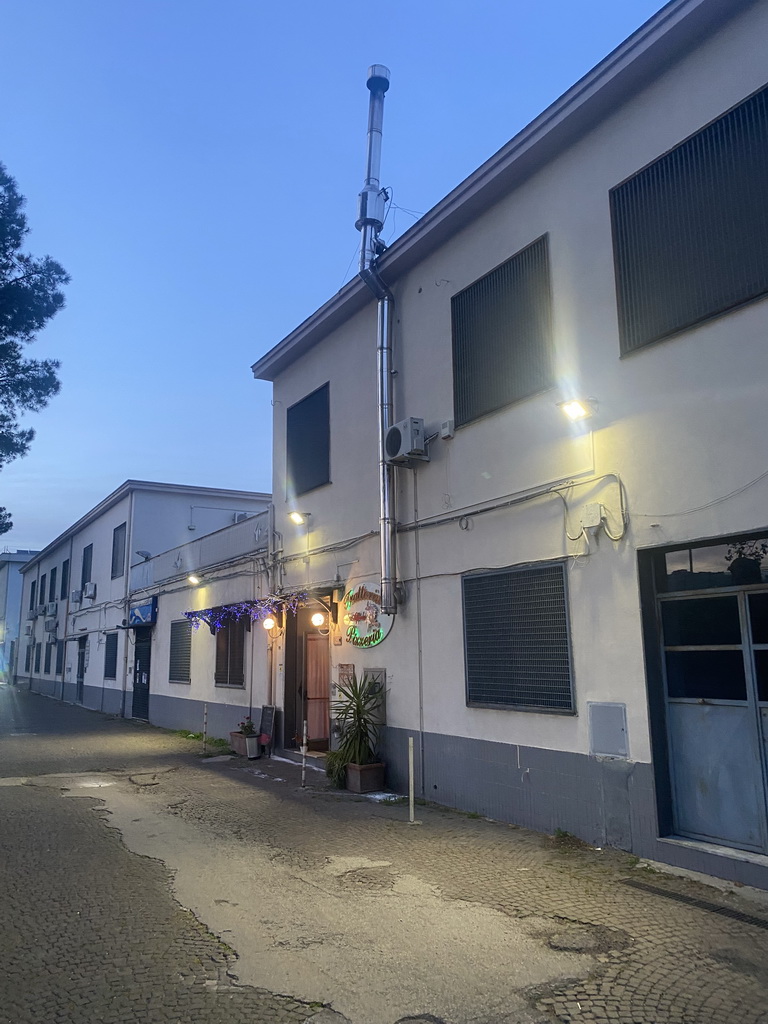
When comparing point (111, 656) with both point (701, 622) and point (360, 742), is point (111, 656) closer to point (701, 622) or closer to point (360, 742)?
point (360, 742)

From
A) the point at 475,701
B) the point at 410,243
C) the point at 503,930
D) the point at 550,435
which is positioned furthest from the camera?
the point at 410,243

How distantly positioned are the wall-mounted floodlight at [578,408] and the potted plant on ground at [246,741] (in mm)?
9096

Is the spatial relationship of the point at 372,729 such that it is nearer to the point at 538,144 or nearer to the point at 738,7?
the point at 538,144

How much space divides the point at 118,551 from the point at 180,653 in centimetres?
896

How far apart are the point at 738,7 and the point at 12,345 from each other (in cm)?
1501

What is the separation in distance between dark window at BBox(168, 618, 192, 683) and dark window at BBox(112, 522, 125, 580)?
6.78 meters

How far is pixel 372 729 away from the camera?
11.1 meters

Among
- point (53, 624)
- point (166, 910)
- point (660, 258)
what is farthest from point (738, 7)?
point (53, 624)

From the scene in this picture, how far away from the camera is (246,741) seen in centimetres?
1433

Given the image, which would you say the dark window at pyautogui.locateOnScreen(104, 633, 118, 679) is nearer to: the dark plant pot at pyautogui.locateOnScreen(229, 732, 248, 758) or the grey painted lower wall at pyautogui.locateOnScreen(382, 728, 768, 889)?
the dark plant pot at pyautogui.locateOnScreen(229, 732, 248, 758)

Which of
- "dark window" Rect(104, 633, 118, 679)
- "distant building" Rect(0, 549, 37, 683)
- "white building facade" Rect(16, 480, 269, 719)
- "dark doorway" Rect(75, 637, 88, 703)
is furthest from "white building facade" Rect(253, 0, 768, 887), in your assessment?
"distant building" Rect(0, 549, 37, 683)

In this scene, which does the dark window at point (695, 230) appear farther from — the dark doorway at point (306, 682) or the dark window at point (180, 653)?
the dark window at point (180, 653)

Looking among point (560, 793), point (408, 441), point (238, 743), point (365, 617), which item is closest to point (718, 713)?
point (560, 793)

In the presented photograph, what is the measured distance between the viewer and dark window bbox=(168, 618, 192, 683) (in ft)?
64.0
